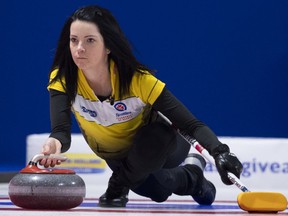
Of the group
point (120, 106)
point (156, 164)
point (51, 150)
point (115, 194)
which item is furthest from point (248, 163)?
point (51, 150)

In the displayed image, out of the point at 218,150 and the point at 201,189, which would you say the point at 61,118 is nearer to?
the point at 218,150

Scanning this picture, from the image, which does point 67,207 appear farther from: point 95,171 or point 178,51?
point 178,51

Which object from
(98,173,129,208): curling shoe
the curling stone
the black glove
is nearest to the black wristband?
the black glove

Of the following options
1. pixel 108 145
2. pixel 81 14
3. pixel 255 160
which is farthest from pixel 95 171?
pixel 81 14

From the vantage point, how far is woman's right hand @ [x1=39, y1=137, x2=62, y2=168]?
8.52 ft

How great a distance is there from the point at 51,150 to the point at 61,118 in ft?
0.63

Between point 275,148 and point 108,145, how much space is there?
2245 mm

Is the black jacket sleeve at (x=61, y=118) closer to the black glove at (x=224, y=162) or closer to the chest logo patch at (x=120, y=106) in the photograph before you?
the chest logo patch at (x=120, y=106)

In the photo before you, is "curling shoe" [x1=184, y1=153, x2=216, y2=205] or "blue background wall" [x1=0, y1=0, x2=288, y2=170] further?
"blue background wall" [x1=0, y1=0, x2=288, y2=170]

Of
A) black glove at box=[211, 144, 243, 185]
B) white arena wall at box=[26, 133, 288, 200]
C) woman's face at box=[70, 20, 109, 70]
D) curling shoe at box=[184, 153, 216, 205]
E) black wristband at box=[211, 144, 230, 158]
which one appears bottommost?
white arena wall at box=[26, 133, 288, 200]

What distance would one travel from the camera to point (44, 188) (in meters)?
2.57

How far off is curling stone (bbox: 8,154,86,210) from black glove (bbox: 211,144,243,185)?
1.60 feet

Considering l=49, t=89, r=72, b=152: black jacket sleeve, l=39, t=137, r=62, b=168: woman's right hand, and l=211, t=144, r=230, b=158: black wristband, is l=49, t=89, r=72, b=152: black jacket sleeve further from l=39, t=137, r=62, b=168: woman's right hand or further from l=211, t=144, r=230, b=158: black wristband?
l=211, t=144, r=230, b=158: black wristband

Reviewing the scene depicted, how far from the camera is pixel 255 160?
16.7ft
